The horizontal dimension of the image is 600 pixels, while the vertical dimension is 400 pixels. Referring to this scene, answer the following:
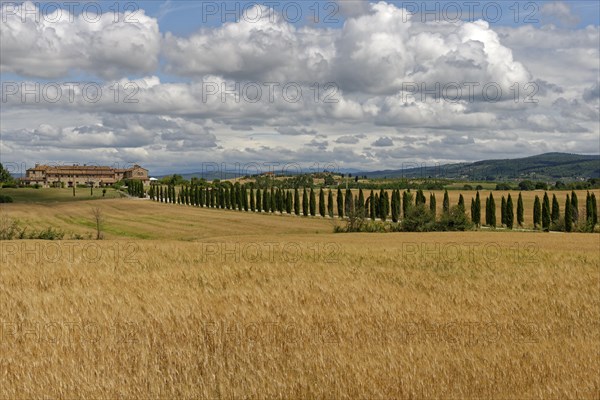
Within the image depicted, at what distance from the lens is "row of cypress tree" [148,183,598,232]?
70.7 m

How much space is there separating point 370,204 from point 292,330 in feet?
249

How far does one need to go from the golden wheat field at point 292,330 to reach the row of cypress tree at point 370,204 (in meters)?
47.9

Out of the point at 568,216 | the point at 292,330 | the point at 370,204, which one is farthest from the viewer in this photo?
the point at 370,204

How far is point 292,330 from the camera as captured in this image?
30.6 feet

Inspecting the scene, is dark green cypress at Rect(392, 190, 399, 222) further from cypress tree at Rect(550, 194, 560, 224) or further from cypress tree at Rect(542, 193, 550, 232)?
cypress tree at Rect(550, 194, 560, 224)

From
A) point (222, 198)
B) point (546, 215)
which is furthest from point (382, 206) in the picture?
point (222, 198)

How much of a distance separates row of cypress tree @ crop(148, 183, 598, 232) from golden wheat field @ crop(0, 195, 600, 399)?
4787 cm

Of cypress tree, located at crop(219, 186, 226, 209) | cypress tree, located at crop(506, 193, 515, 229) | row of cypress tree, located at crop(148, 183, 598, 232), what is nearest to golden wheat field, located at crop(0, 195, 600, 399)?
row of cypress tree, located at crop(148, 183, 598, 232)

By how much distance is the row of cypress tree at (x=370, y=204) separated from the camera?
70675mm

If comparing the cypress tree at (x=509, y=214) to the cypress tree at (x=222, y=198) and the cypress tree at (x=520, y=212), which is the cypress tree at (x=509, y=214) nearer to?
the cypress tree at (x=520, y=212)

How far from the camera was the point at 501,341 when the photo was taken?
864 cm

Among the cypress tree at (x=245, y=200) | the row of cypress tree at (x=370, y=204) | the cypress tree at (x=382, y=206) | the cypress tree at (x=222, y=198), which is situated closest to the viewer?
the row of cypress tree at (x=370, y=204)

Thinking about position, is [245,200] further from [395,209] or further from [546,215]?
[546,215]

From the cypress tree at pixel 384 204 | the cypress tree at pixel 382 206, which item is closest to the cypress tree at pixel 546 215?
the cypress tree at pixel 384 204
